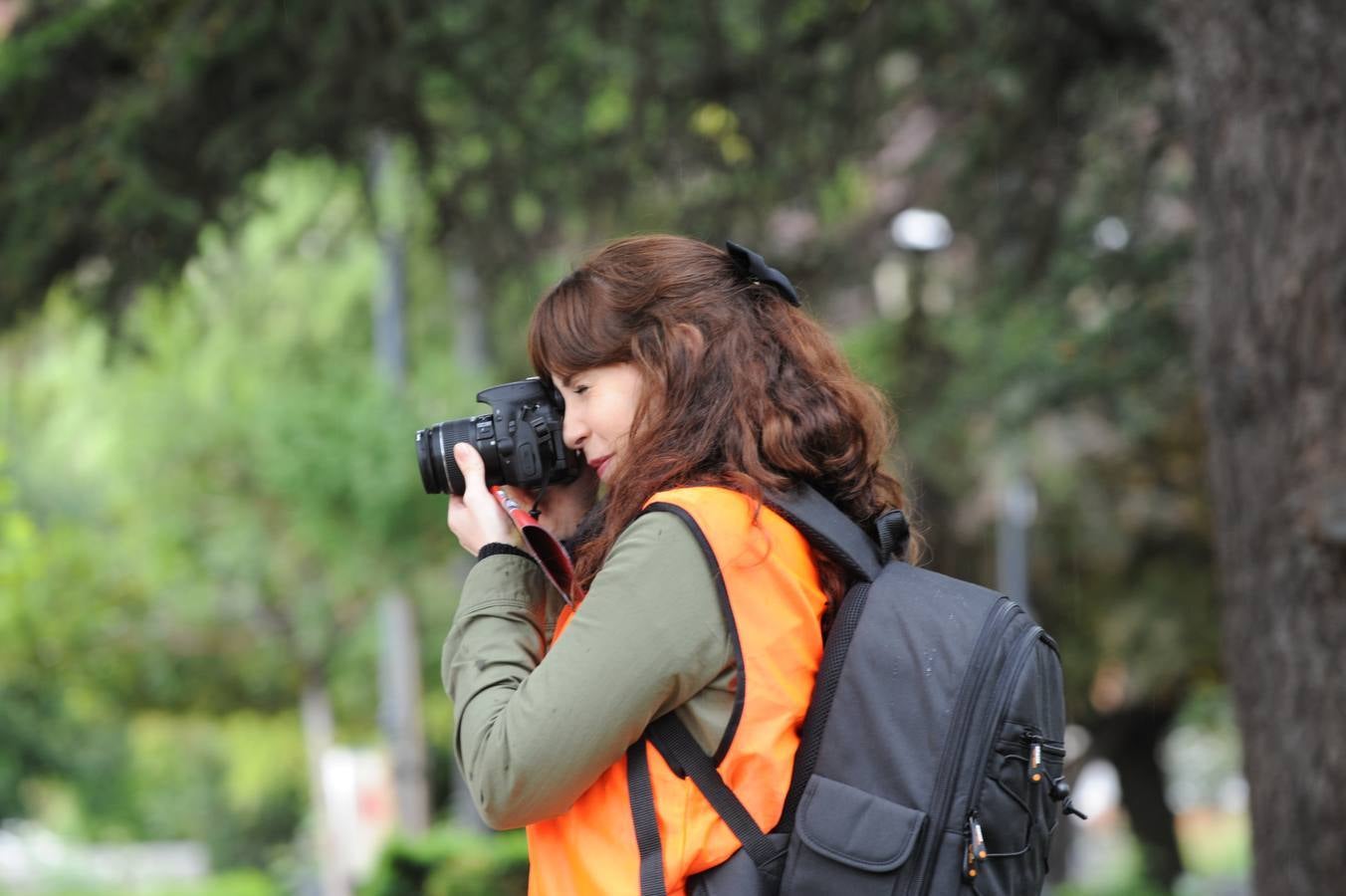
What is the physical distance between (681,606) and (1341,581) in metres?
2.77

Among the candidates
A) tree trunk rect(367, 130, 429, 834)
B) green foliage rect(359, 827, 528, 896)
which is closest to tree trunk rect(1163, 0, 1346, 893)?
green foliage rect(359, 827, 528, 896)

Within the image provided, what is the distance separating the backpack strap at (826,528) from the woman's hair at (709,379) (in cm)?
2

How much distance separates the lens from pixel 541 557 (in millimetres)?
1966

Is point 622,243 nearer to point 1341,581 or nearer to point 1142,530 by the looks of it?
point 1341,581

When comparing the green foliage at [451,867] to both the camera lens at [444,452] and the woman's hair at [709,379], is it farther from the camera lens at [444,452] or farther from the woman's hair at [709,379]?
the woman's hair at [709,379]

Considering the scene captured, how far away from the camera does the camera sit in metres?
2.06

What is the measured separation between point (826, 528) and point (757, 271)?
0.37 metres

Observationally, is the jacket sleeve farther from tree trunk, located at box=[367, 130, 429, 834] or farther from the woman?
tree trunk, located at box=[367, 130, 429, 834]

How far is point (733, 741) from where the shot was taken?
1742 millimetres

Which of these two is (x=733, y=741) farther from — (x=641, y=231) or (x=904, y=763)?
(x=641, y=231)

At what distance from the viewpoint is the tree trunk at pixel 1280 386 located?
12.9ft

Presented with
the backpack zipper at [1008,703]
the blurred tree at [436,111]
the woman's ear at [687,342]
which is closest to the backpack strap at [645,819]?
the backpack zipper at [1008,703]

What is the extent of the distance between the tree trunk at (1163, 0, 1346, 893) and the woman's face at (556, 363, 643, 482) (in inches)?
102

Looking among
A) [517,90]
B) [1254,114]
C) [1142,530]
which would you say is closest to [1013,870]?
[1254,114]
